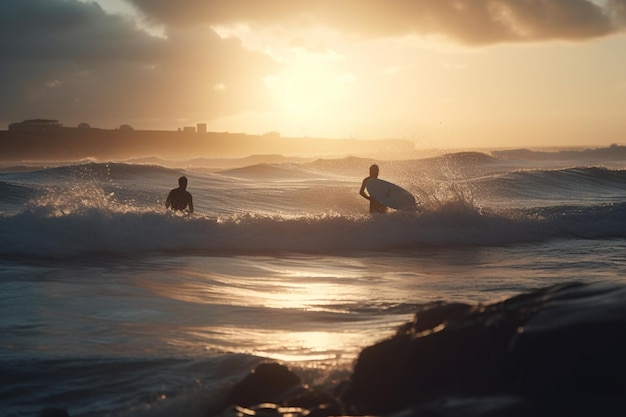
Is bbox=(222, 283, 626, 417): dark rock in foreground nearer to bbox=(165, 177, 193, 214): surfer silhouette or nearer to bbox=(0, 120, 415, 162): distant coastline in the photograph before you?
bbox=(165, 177, 193, 214): surfer silhouette

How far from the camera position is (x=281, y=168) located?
43.3m

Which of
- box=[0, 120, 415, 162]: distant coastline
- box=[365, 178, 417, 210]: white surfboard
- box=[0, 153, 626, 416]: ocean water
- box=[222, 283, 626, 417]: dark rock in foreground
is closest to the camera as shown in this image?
box=[222, 283, 626, 417]: dark rock in foreground

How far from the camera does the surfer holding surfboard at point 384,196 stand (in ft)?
56.9

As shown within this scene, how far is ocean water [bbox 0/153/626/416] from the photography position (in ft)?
18.1

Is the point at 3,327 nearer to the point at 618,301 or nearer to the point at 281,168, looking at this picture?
the point at 618,301

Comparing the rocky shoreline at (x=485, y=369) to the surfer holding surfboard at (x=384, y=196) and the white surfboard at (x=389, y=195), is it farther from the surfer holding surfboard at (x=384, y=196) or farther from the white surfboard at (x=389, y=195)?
the white surfboard at (x=389, y=195)

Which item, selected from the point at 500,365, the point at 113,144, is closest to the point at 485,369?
the point at 500,365

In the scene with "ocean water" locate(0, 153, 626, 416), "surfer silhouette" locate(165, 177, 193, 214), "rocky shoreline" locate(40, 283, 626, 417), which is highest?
"surfer silhouette" locate(165, 177, 193, 214)

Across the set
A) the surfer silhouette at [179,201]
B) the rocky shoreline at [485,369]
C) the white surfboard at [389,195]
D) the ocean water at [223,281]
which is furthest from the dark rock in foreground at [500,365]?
the white surfboard at [389,195]

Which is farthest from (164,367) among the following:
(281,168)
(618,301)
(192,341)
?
(281,168)

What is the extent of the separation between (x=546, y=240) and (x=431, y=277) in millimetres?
6610

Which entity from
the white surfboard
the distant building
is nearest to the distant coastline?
the distant building

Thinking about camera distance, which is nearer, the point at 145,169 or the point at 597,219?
the point at 597,219

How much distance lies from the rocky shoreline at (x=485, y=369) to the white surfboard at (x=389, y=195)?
492 inches
